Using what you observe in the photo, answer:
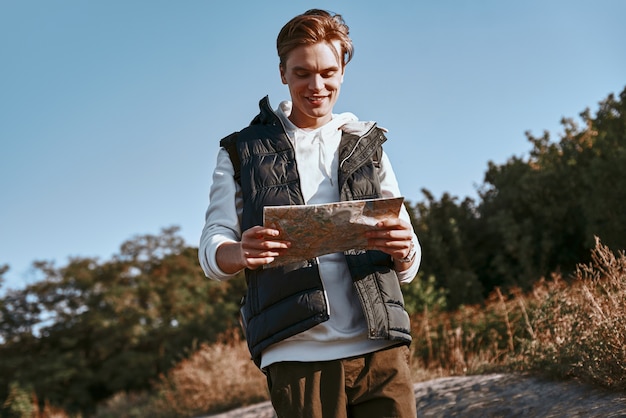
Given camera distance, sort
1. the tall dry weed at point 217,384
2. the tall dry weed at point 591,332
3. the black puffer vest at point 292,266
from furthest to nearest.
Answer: the tall dry weed at point 217,384 → the tall dry weed at point 591,332 → the black puffer vest at point 292,266

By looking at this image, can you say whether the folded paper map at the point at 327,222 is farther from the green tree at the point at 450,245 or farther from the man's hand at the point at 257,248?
the green tree at the point at 450,245

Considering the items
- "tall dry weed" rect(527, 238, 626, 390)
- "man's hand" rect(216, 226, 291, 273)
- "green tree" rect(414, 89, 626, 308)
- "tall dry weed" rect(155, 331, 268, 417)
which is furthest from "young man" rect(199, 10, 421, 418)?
"green tree" rect(414, 89, 626, 308)

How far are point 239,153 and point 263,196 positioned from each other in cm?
18

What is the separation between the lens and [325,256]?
2113mm

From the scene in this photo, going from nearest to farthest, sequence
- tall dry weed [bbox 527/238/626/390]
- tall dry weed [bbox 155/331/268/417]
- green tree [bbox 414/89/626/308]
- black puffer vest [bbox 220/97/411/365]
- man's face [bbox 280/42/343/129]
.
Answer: black puffer vest [bbox 220/97/411/365], man's face [bbox 280/42/343/129], tall dry weed [bbox 527/238/626/390], tall dry weed [bbox 155/331/268/417], green tree [bbox 414/89/626/308]

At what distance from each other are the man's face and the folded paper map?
47cm

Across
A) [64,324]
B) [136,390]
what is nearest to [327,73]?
[136,390]

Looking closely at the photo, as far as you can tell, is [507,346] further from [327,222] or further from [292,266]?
[327,222]

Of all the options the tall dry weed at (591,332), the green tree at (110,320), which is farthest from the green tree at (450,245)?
the tall dry weed at (591,332)

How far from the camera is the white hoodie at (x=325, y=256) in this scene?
2.04 metres

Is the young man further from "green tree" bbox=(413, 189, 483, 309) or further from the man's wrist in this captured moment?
"green tree" bbox=(413, 189, 483, 309)

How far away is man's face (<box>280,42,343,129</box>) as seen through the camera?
2176mm

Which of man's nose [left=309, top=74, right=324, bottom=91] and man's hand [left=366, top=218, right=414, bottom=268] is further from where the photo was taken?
man's nose [left=309, top=74, right=324, bottom=91]

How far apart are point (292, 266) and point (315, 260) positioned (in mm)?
68
